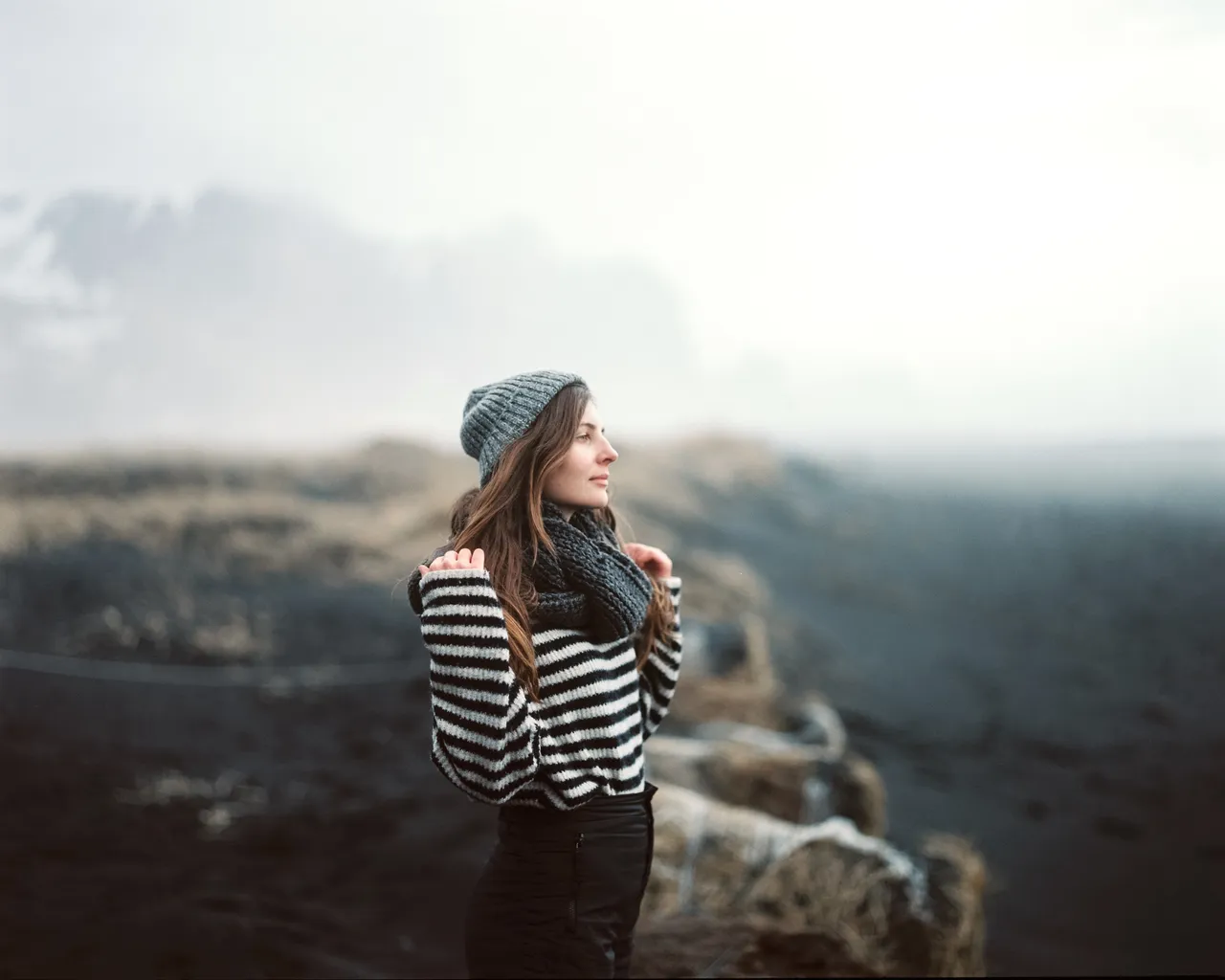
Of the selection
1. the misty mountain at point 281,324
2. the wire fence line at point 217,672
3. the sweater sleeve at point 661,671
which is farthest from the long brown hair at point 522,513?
the misty mountain at point 281,324

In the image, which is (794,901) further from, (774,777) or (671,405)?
(671,405)

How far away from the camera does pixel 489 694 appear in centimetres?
175

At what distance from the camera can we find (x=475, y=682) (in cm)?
175

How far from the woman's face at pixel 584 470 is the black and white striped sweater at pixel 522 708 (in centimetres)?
25

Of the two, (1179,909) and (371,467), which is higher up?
(371,467)

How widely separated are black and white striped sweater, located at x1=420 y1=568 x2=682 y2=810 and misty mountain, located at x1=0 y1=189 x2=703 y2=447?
185 inches

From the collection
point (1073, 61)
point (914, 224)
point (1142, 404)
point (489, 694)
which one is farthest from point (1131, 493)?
point (489, 694)

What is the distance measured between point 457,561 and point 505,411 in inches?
12.5

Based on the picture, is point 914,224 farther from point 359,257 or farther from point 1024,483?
point 359,257

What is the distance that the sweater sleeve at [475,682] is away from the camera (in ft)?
5.75

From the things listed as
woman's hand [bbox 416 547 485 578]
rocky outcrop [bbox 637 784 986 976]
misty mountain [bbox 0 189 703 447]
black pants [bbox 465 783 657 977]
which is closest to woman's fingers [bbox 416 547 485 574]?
woman's hand [bbox 416 547 485 578]

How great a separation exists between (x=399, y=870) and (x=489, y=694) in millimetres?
2494

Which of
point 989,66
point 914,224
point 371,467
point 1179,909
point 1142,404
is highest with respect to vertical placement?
point 989,66

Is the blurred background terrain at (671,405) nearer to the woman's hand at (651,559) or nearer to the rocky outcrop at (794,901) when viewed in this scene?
the rocky outcrop at (794,901)
